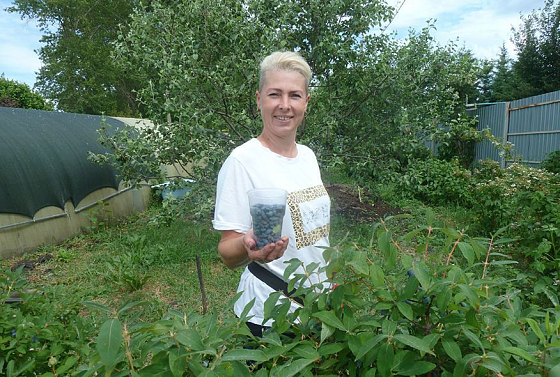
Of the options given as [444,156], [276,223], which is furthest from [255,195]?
[444,156]

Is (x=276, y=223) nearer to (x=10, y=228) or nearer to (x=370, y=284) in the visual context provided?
(x=370, y=284)

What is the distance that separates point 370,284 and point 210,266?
4648 millimetres

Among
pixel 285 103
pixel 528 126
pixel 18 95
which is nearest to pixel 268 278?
pixel 285 103

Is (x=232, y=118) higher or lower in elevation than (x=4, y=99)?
lower

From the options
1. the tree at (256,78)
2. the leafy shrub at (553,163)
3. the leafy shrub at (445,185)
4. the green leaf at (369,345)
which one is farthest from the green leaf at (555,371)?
the leafy shrub at (553,163)

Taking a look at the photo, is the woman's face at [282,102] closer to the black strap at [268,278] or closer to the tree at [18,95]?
the black strap at [268,278]

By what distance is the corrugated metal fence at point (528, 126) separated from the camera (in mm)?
8883

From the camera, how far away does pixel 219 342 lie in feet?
2.64

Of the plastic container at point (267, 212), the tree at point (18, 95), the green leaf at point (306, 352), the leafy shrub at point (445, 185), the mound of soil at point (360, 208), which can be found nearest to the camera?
the green leaf at point (306, 352)

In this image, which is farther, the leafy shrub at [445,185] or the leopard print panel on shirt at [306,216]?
the leafy shrub at [445,185]

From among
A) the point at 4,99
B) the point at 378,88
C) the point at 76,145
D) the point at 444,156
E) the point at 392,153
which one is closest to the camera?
the point at 378,88

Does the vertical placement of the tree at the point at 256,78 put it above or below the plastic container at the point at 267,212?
above

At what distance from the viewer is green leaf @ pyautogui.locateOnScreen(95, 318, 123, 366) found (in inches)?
27.6

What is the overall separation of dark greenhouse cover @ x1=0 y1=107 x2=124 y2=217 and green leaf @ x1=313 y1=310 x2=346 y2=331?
6.09m
